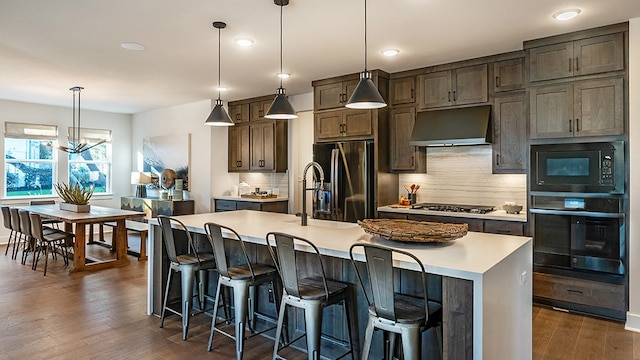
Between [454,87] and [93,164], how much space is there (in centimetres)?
734

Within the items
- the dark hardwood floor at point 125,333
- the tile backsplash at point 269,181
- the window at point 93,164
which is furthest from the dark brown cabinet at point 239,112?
the dark hardwood floor at point 125,333

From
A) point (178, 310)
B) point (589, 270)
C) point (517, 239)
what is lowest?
point (178, 310)

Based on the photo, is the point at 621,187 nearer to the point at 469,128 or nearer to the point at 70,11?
the point at 469,128

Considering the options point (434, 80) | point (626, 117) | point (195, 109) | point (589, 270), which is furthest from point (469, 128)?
point (195, 109)

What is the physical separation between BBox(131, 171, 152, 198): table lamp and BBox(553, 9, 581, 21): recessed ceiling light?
22.9 ft

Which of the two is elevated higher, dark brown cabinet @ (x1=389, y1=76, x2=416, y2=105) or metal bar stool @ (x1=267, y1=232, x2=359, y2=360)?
dark brown cabinet @ (x1=389, y1=76, x2=416, y2=105)

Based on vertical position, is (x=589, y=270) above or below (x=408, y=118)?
below

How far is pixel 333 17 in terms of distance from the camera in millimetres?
3256

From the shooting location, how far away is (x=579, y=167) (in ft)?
11.7

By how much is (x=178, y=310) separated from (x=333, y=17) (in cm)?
287

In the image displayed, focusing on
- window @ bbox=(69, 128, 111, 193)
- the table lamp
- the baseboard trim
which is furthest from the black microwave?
window @ bbox=(69, 128, 111, 193)

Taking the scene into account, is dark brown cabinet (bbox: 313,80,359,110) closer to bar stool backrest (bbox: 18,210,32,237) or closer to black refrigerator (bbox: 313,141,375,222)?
black refrigerator (bbox: 313,141,375,222)

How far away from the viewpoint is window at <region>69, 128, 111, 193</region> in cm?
802

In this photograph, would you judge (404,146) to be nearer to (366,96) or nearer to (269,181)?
(366,96)
